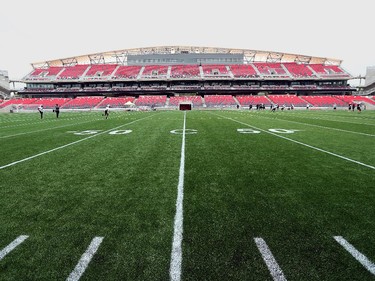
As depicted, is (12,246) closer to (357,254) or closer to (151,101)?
(357,254)

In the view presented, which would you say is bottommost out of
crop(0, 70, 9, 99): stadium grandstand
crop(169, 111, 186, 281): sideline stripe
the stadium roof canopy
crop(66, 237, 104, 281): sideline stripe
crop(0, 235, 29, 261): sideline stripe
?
crop(0, 235, 29, 261): sideline stripe

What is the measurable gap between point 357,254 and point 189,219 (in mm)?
2043

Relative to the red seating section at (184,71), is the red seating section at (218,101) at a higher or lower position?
lower

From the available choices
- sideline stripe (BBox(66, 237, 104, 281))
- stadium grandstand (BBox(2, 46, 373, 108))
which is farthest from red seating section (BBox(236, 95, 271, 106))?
sideline stripe (BBox(66, 237, 104, 281))

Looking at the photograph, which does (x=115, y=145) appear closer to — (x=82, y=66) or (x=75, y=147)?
(x=75, y=147)

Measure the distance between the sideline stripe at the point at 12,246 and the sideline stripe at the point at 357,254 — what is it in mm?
3836

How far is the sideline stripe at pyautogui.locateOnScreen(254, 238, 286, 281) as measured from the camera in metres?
2.45

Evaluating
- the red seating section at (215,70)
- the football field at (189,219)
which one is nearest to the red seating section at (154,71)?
the red seating section at (215,70)

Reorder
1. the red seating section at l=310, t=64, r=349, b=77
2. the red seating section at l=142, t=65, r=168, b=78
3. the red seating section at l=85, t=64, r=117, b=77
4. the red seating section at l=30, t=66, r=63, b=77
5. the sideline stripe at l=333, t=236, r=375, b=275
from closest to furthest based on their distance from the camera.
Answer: the sideline stripe at l=333, t=236, r=375, b=275, the red seating section at l=310, t=64, r=349, b=77, the red seating section at l=142, t=65, r=168, b=78, the red seating section at l=85, t=64, r=117, b=77, the red seating section at l=30, t=66, r=63, b=77

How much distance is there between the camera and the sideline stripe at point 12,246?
2.84m

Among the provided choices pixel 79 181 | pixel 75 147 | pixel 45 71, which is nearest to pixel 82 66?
pixel 45 71

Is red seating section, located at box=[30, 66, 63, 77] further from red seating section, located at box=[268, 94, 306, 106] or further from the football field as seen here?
the football field

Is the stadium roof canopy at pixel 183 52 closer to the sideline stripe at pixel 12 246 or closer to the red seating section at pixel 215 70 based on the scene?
the red seating section at pixel 215 70

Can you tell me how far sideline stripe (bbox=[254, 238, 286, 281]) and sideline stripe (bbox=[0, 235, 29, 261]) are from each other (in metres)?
2.86
